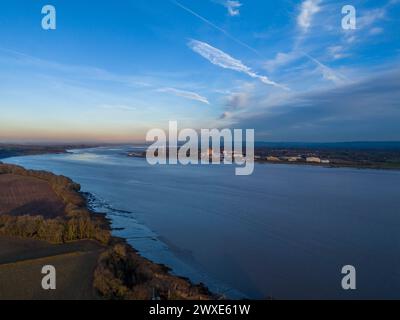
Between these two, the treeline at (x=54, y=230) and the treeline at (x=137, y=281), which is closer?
the treeline at (x=137, y=281)

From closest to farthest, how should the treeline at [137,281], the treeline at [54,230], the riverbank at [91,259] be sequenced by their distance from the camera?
the treeline at [137,281], the riverbank at [91,259], the treeline at [54,230]

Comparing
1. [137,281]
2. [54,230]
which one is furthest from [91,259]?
[54,230]

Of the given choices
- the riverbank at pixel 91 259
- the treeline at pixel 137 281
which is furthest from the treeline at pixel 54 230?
the treeline at pixel 137 281

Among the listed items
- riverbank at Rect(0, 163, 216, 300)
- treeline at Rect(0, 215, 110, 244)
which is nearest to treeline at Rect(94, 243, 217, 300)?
riverbank at Rect(0, 163, 216, 300)

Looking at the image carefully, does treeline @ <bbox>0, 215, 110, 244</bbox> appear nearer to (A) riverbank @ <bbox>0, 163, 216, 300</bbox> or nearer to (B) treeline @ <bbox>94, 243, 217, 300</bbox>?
(A) riverbank @ <bbox>0, 163, 216, 300</bbox>

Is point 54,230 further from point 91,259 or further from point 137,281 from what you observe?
point 137,281

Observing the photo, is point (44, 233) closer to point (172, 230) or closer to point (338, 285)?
point (172, 230)

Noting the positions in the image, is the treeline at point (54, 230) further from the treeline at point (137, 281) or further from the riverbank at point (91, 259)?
the treeline at point (137, 281)

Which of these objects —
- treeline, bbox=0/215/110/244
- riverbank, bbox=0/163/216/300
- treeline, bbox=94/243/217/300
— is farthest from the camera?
treeline, bbox=0/215/110/244

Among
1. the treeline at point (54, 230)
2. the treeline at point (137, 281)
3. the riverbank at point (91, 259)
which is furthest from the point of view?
the treeline at point (54, 230)
